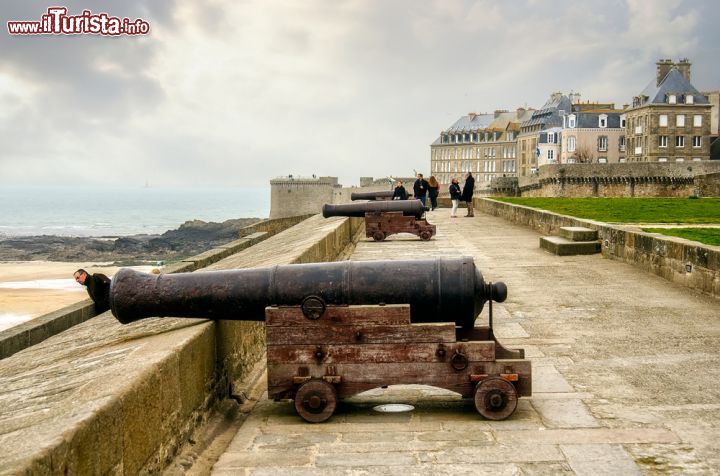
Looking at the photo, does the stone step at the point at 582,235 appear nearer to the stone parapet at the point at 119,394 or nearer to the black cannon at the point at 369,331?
the stone parapet at the point at 119,394

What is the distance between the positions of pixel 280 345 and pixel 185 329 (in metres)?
0.67

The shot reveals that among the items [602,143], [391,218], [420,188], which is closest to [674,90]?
[602,143]

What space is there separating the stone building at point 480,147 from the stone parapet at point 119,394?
10849 centimetres

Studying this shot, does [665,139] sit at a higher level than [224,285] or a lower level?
higher

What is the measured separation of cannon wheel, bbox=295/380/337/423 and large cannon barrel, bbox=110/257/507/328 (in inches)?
17.8

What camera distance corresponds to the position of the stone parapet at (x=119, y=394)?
2955mm

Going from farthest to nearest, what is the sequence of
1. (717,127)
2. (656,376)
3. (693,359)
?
1. (717,127)
2. (693,359)
3. (656,376)

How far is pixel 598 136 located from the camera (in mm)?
84375

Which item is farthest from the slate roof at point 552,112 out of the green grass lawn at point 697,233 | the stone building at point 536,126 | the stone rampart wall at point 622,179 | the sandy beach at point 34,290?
the green grass lawn at point 697,233

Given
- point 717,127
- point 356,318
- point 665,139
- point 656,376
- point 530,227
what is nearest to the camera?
point 356,318

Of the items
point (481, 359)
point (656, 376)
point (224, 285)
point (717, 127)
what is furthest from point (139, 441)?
point (717, 127)

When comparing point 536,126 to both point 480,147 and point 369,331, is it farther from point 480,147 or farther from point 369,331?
point 369,331

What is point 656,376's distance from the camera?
5.51 m

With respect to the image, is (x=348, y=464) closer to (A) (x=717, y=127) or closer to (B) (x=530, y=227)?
(B) (x=530, y=227)
